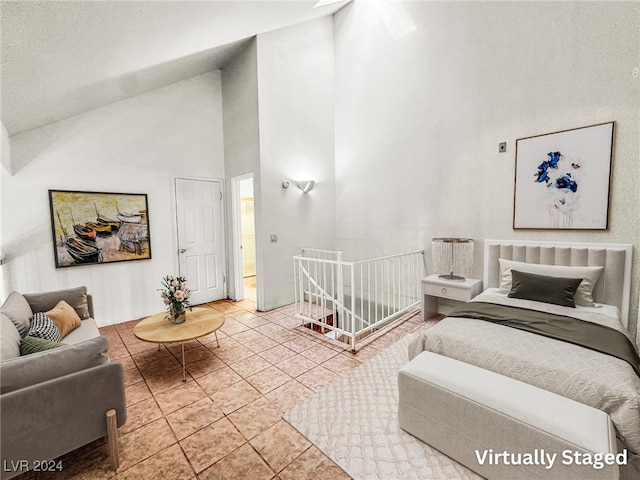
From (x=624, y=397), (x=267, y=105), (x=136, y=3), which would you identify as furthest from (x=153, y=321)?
(x=624, y=397)

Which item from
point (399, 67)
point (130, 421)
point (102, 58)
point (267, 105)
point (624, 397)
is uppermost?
point (399, 67)

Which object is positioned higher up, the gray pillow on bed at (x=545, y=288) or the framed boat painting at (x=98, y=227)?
the framed boat painting at (x=98, y=227)

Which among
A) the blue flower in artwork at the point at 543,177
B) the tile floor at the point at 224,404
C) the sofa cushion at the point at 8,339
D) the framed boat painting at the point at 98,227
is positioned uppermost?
the blue flower in artwork at the point at 543,177

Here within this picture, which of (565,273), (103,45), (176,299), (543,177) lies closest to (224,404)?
(176,299)

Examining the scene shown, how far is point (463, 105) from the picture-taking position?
352cm

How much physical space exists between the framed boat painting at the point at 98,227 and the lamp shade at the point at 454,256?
4145mm

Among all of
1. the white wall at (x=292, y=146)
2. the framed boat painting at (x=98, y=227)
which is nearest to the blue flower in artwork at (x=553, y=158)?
the white wall at (x=292, y=146)

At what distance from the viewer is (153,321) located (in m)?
2.84

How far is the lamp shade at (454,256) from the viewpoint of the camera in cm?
341

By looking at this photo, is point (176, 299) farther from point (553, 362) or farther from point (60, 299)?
point (553, 362)

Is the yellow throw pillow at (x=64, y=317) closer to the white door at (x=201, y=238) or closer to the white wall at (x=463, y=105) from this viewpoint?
the white door at (x=201, y=238)

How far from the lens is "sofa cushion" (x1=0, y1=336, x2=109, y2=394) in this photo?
4.41 feet

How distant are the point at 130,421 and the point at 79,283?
8.08 feet

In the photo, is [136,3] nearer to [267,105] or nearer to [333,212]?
[267,105]
